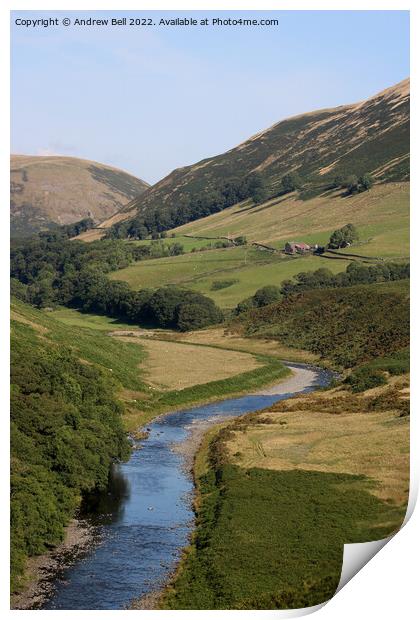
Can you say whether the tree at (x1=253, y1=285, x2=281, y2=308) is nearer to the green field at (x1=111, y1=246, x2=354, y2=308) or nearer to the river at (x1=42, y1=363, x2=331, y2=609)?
the green field at (x1=111, y1=246, x2=354, y2=308)

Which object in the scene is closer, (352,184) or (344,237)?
(344,237)

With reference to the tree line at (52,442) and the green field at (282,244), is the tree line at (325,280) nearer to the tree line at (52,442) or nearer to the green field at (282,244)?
the green field at (282,244)

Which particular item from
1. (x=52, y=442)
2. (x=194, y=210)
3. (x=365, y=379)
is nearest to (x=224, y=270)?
(x=365, y=379)

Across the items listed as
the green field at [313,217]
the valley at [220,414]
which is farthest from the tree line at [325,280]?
the green field at [313,217]

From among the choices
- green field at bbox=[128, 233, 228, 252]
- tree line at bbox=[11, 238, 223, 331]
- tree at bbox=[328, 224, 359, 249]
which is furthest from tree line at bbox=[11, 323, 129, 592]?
green field at bbox=[128, 233, 228, 252]

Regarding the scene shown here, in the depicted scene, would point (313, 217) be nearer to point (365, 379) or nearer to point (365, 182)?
point (365, 182)

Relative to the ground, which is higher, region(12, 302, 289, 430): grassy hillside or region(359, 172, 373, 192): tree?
region(359, 172, 373, 192): tree

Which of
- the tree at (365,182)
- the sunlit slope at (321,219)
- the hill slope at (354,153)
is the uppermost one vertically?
the hill slope at (354,153)
